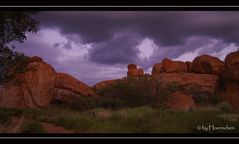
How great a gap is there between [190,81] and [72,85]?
6472 millimetres

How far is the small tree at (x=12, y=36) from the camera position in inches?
425

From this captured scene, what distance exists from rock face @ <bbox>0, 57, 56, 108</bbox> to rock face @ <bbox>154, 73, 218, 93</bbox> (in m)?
5.07

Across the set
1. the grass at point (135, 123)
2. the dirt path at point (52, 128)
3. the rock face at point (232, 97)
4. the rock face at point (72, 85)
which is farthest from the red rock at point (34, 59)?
the rock face at point (232, 97)

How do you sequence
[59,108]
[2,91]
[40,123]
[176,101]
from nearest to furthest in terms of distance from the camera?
[40,123], [2,91], [59,108], [176,101]

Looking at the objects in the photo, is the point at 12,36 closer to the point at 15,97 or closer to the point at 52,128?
the point at 52,128

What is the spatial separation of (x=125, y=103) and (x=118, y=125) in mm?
4823

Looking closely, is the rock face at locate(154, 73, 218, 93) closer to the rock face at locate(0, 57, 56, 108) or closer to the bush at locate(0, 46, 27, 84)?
the rock face at locate(0, 57, 56, 108)

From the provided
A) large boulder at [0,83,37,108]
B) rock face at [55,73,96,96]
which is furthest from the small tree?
rock face at [55,73,96,96]

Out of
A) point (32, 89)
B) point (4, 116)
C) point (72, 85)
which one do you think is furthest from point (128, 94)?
point (4, 116)
